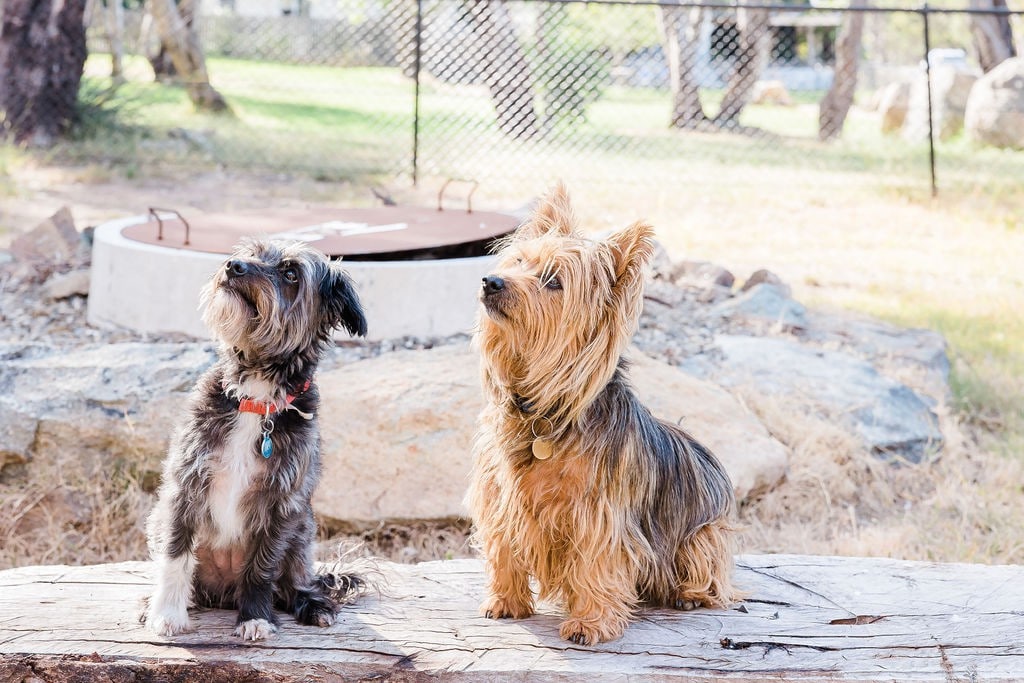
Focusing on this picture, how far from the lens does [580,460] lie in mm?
3598

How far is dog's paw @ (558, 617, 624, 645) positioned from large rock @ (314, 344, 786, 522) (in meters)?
1.90

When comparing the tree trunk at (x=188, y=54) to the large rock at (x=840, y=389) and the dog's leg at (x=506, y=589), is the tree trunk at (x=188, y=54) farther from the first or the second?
the dog's leg at (x=506, y=589)

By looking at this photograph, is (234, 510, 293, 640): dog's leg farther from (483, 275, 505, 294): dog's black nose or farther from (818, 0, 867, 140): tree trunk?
(818, 0, 867, 140): tree trunk

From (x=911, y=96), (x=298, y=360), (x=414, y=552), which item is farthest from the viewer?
(x=911, y=96)

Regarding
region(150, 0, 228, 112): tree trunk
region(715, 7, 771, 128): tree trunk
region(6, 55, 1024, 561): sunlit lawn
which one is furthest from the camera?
region(715, 7, 771, 128): tree trunk

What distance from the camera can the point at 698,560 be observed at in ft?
13.1

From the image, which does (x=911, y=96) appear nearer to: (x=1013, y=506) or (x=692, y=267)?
(x=692, y=267)

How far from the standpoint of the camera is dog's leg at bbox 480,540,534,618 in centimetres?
389

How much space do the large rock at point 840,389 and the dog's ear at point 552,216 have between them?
3.86m

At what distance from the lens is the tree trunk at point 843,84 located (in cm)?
2177

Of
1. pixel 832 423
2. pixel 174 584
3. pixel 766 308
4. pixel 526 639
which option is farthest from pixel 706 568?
pixel 766 308

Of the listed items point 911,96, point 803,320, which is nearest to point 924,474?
point 803,320

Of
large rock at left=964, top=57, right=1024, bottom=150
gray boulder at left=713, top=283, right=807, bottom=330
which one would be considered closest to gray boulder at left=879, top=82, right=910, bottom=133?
large rock at left=964, top=57, right=1024, bottom=150

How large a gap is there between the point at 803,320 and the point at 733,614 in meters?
5.21
